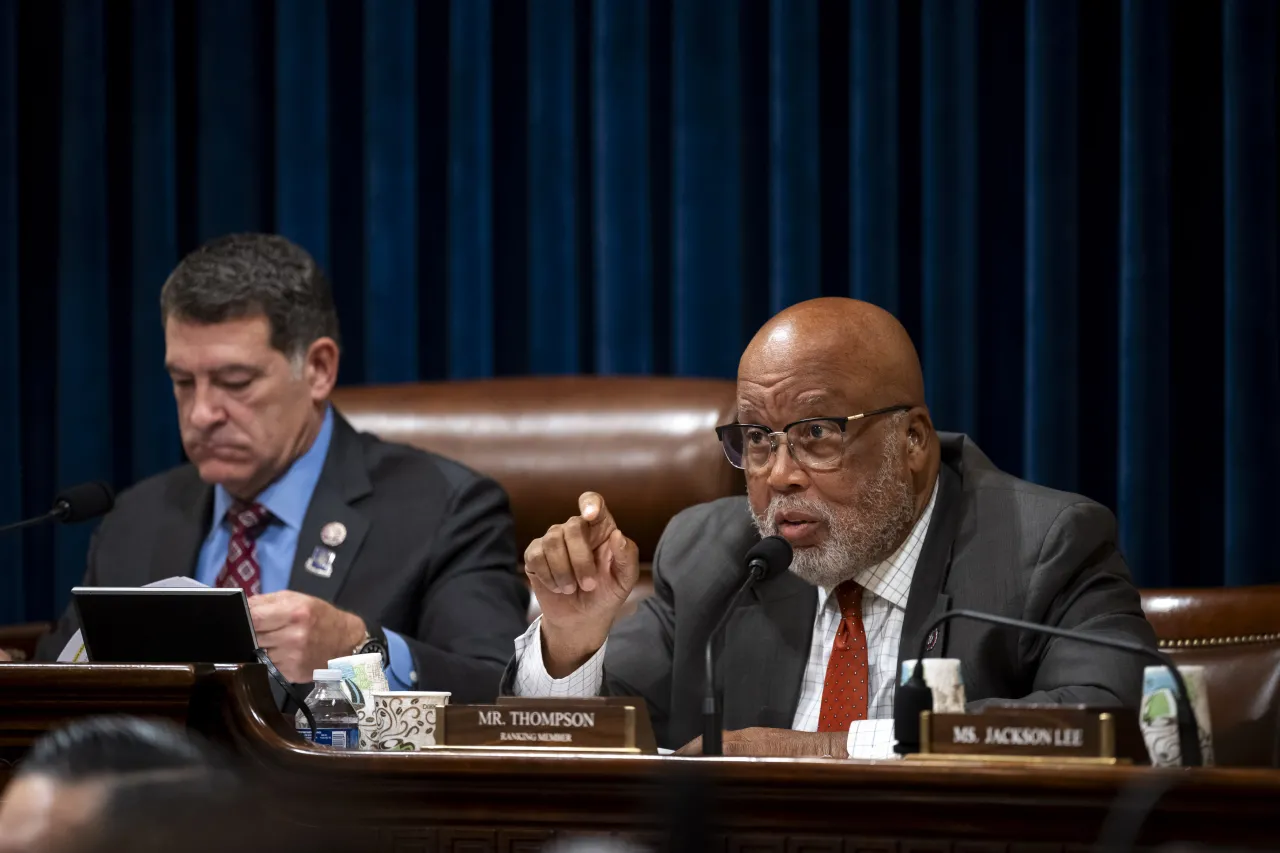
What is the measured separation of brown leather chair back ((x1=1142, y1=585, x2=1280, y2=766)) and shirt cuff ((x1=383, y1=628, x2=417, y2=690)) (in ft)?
4.11

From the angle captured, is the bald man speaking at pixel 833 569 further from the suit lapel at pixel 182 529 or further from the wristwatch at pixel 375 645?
the suit lapel at pixel 182 529

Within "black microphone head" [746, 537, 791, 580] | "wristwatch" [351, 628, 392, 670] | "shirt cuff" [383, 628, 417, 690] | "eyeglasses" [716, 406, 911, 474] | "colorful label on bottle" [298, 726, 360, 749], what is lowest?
"shirt cuff" [383, 628, 417, 690]

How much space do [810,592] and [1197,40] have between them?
1.70m

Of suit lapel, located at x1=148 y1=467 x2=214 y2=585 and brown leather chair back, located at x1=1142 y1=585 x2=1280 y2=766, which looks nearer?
brown leather chair back, located at x1=1142 y1=585 x2=1280 y2=766

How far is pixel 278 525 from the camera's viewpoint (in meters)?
2.92

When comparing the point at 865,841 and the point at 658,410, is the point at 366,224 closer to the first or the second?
the point at 658,410

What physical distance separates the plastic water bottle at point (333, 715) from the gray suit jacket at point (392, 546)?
31.6 inches

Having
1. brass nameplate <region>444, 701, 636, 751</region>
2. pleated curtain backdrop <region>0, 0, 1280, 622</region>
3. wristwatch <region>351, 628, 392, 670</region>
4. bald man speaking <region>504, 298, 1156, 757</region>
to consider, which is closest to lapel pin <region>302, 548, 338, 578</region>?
wristwatch <region>351, 628, 392, 670</region>

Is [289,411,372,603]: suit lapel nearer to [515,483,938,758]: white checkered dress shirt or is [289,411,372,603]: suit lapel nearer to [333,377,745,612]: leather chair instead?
[333,377,745,612]: leather chair

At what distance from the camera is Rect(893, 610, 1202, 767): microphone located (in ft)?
4.75

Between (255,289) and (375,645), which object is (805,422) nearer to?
(375,645)

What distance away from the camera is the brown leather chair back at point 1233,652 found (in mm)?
2373

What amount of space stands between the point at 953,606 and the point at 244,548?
1398 millimetres

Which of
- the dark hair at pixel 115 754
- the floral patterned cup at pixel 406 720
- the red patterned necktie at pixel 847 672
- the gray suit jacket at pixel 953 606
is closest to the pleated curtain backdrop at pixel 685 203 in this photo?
the gray suit jacket at pixel 953 606
